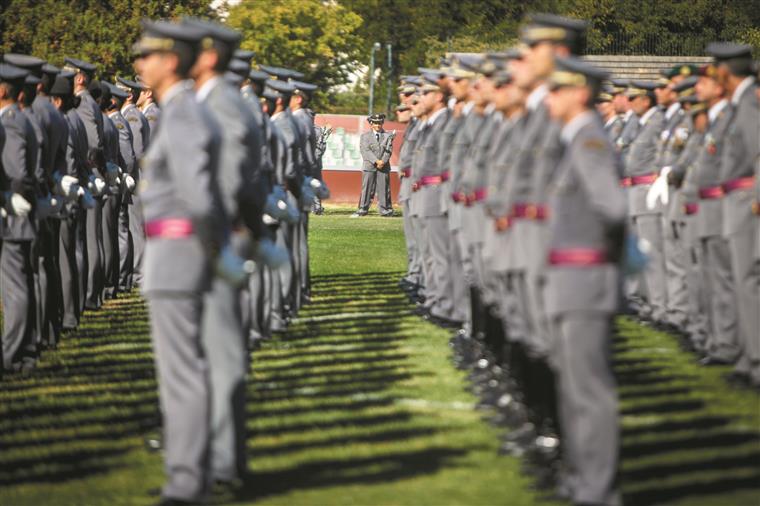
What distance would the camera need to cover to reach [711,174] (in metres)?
13.5

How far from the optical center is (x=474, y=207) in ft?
44.8

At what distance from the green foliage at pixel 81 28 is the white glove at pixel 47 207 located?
75.6ft

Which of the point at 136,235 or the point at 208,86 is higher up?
the point at 208,86

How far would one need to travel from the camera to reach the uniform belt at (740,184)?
12641 millimetres

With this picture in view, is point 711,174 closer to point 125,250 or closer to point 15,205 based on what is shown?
point 15,205

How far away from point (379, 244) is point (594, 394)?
22799mm

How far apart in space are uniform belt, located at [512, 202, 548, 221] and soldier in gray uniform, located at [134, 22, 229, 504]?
171 centimetres

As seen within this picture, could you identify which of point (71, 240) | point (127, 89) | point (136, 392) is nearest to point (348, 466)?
point (136, 392)

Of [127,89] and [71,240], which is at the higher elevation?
[127,89]

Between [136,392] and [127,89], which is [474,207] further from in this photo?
[127,89]

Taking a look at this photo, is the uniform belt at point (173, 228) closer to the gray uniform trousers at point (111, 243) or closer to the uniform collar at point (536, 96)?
the uniform collar at point (536, 96)

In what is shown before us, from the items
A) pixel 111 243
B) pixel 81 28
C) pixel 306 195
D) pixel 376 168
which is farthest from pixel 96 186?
pixel 376 168

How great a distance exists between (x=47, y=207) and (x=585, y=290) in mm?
7056

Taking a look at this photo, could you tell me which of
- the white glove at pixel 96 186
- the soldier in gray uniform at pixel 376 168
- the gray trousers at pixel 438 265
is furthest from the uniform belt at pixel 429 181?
the soldier in gray uniform at pixel 376 168
